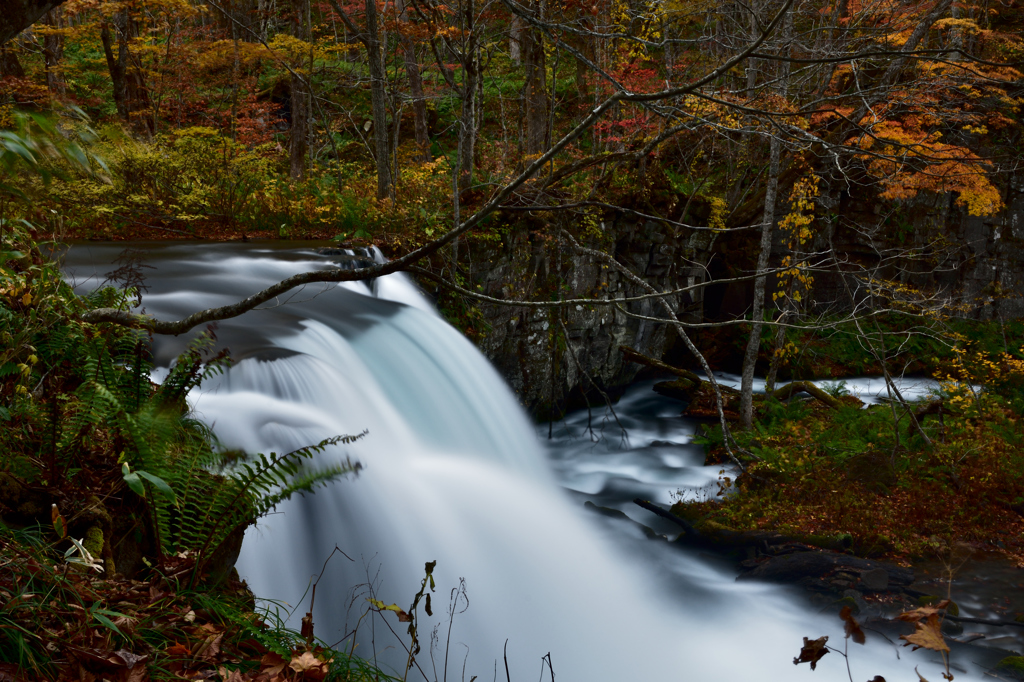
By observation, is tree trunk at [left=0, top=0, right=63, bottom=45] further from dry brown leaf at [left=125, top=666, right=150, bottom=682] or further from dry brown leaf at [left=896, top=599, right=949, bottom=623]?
dry brown leaf at [left=896, top=599, right=949, bottom=623]

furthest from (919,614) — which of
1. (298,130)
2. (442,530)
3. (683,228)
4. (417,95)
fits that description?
(298,130)

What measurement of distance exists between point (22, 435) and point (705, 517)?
6.02 metres

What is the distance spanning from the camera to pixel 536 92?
1011cm

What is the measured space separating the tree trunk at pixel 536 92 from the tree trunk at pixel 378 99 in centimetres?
222

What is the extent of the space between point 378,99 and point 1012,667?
9464 mm

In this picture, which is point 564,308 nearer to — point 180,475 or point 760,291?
point 760,291

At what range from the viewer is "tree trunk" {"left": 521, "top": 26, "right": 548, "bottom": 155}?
31.6 ft

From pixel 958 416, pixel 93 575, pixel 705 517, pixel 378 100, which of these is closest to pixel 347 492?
pixel 93 575

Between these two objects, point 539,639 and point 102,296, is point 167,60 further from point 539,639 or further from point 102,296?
point 539,639

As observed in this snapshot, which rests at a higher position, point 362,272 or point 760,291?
point 362,272

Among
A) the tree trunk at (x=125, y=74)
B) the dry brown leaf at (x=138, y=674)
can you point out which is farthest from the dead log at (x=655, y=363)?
the tree trunk at (x=125, y=74)

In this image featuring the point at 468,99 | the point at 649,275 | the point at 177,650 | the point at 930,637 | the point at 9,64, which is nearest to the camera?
the point at 930,637

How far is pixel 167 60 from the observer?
563 inches

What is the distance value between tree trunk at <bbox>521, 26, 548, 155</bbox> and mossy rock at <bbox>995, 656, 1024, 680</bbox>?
7.95m
